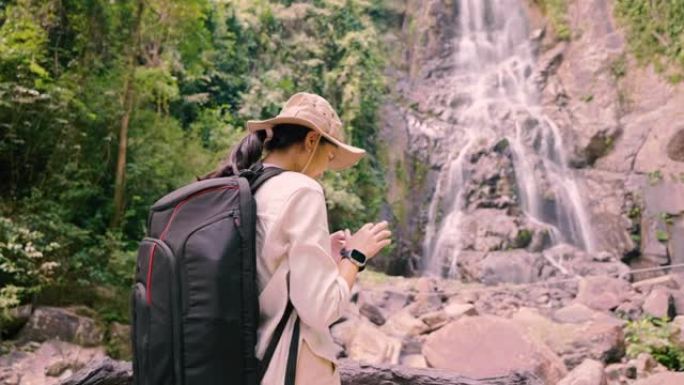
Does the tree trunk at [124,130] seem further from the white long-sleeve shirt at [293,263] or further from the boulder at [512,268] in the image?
the boulder at [512,268]

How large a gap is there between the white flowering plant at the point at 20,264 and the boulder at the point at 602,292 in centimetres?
671

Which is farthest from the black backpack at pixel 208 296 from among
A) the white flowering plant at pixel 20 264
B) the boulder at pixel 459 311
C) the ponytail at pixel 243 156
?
the boulder at pixel 459 311

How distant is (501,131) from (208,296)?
12404mm

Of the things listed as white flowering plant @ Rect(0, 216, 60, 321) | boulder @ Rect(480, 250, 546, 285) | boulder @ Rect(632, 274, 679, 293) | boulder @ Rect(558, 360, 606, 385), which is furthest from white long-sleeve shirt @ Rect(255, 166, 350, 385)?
boulder @ Rect(480, 250, 546, 285)

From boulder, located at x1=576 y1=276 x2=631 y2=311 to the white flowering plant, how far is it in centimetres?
671

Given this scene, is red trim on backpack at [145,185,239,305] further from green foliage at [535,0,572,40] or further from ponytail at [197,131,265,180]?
green foliage at [535,0,572,40]

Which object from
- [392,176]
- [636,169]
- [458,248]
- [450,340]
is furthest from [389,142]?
[450,340]

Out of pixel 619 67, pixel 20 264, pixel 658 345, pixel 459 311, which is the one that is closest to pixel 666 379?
pixel 658 345

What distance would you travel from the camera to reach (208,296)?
116 centimetres

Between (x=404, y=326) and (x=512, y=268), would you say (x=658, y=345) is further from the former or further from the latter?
(x=512, y=268)

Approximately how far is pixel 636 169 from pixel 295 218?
1178cm

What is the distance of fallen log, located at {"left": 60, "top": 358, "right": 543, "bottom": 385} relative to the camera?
231 cm

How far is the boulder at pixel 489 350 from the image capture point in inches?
176

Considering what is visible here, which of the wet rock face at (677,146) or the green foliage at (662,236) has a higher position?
the wet rock face at (677,146)
